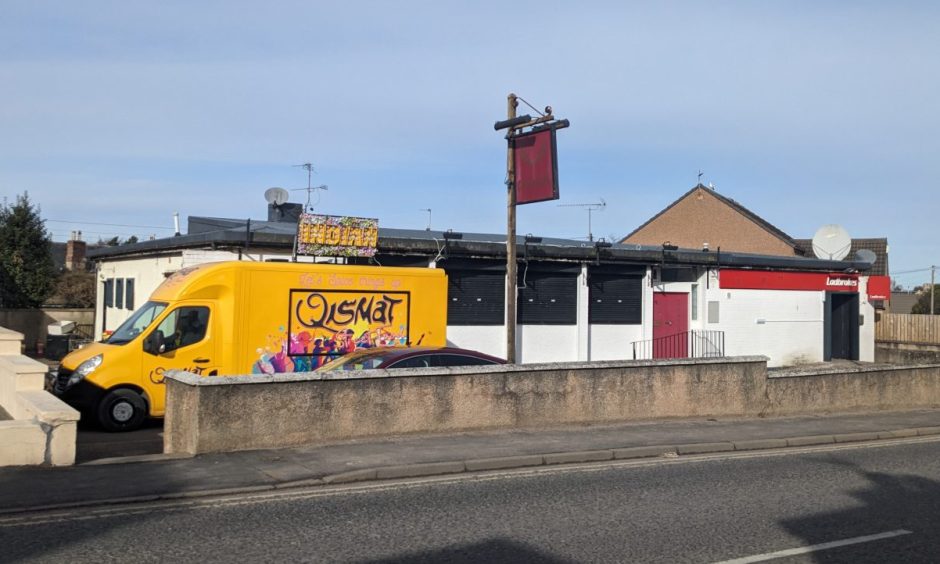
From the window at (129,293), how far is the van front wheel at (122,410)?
1052cm

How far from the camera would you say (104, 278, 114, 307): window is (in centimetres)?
2784

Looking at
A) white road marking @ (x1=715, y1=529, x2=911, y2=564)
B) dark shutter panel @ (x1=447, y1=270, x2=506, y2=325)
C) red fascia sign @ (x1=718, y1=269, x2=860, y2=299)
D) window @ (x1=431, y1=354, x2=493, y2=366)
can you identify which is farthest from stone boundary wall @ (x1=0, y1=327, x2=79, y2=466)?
red fascia sign @ (x1=718, y1=269, x2=860, y2=299)

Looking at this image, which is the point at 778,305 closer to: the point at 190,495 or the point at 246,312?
the point at 246,312

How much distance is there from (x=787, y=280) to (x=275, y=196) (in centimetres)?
1714

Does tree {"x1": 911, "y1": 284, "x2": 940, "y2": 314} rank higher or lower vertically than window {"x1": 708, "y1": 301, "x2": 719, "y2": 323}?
higher

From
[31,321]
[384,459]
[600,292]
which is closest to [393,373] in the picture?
[384,459]

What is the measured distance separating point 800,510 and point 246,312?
10.4 meters

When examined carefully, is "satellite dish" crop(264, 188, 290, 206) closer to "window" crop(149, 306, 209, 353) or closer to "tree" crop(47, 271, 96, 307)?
"window" crop(149, 306, 209, 353)

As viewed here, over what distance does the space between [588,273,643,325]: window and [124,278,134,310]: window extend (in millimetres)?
13251

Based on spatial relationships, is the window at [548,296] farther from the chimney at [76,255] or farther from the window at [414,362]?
the chimney at [76,255]

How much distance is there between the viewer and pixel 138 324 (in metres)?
16.3

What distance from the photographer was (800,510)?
9336 mm

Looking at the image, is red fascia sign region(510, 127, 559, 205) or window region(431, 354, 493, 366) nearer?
window region(431, 354, 493, 366)

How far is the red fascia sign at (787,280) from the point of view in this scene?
2825 cm
